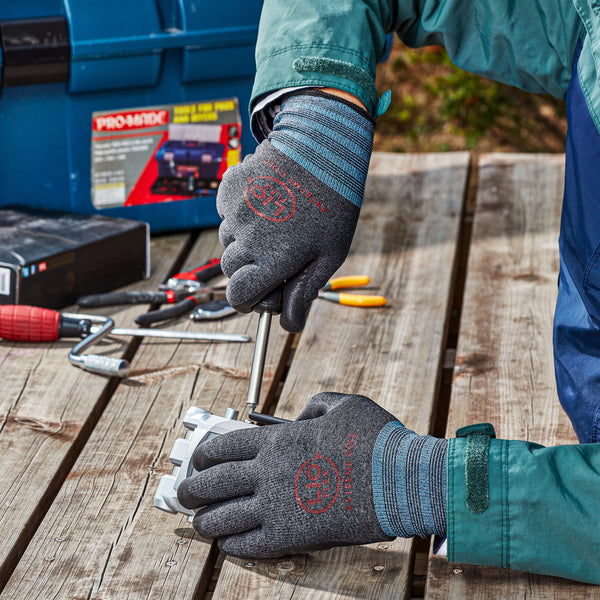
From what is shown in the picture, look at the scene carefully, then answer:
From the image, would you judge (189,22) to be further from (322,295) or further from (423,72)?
(423,72)

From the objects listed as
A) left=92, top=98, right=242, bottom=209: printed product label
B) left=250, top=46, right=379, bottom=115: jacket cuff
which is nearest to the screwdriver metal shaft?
left=250, top=46, right=379, bottom=115: jacket cuff

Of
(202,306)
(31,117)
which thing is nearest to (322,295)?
(202,306)

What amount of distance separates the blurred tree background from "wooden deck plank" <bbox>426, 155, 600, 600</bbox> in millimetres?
1627

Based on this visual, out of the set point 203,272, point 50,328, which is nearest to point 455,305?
point 203,272

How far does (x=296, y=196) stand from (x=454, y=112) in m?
3.10

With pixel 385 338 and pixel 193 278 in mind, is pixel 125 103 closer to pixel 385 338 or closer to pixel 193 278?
pixel 193 278

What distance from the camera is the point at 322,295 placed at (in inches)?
68.5

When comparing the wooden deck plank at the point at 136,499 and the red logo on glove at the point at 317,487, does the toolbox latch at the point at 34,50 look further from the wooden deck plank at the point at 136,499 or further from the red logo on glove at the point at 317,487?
the red logo on glove at the point at 317,487

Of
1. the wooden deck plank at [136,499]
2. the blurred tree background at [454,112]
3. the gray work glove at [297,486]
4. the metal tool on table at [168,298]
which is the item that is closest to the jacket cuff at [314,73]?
the gray work glove at [297,486]

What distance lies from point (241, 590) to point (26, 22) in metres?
1.26

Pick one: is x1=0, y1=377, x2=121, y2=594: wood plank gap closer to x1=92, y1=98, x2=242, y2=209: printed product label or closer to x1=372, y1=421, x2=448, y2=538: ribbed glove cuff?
x1=372, y1=421, x2=448, y2=538: ribbed glove cuff

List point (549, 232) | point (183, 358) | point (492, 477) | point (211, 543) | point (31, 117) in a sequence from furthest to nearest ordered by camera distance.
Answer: point (549, 232), point (31, 117), point (183, 358), point (211, 543), point (492, 477)

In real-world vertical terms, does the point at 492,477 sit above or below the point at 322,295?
above

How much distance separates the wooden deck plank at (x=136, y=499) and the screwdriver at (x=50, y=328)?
2cm
